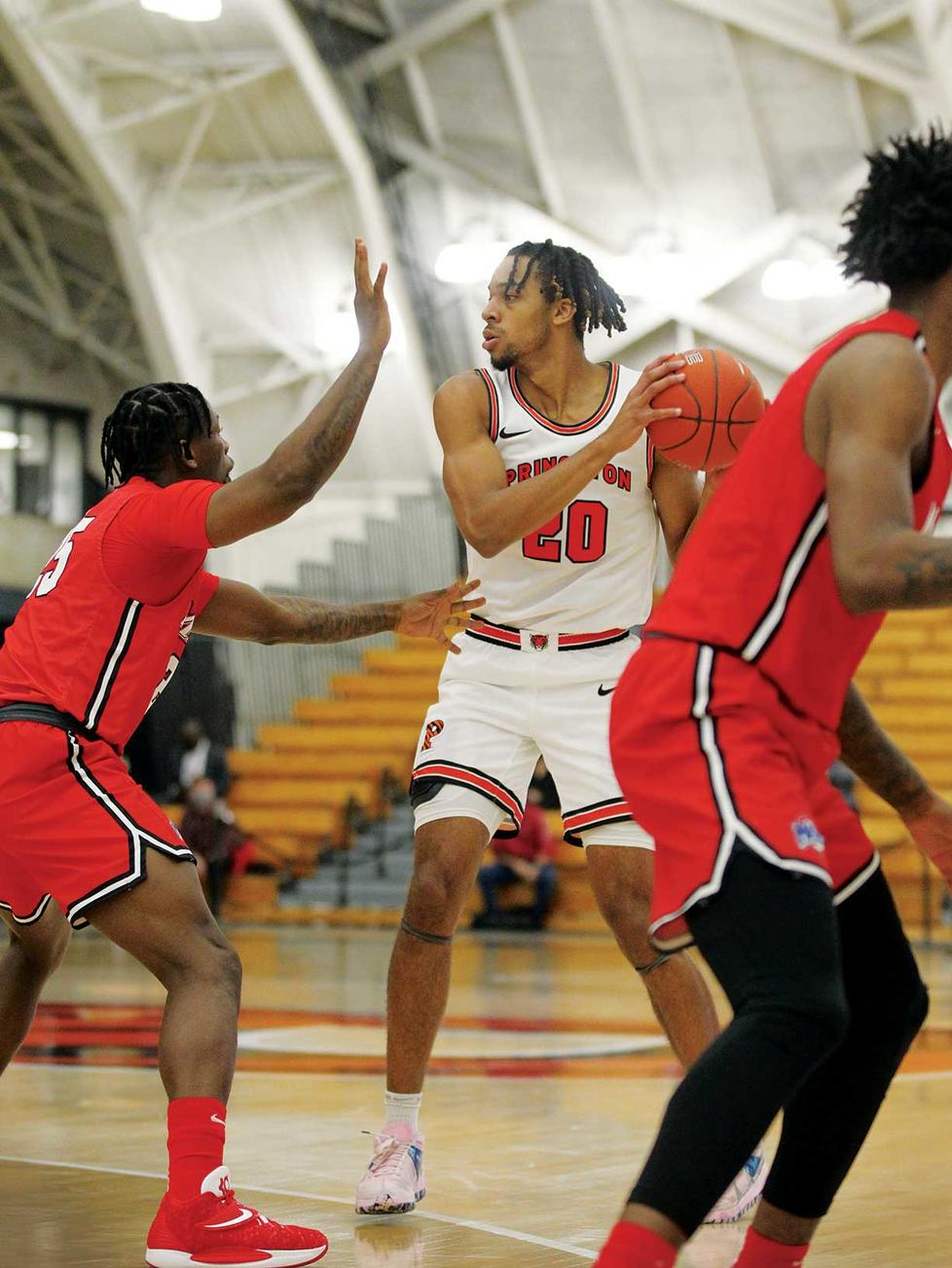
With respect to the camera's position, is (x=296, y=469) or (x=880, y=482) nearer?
(x=880, y=482)

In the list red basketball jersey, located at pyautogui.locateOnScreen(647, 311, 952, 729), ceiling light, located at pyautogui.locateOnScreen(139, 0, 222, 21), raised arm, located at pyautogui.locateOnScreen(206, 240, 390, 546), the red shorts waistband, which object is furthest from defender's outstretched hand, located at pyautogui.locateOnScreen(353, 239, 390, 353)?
ceiling light, located at pyautogui.locateOnScreen(139, 0, 222, 21)

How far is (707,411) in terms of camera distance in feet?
13.6

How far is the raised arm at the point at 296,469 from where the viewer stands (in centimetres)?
376

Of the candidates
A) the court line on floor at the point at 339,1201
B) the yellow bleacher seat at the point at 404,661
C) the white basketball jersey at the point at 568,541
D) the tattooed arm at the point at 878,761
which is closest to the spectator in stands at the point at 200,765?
the yellow bleacher seat at the point at 404,661

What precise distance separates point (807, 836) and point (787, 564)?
1.38 feet

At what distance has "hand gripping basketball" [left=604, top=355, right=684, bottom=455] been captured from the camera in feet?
13.1

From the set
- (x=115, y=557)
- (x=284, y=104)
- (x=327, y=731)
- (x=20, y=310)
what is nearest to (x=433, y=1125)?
(x=115, y=557)

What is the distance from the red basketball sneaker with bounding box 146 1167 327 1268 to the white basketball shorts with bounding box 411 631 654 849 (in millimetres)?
1153

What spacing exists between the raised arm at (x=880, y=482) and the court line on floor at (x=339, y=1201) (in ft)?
6.10

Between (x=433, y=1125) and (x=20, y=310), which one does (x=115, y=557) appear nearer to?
(x=433, y=1125)

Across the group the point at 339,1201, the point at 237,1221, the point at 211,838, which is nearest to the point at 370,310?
the point at 237,1221

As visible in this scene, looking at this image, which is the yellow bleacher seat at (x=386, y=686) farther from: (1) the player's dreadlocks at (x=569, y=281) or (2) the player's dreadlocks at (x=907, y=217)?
(2) the player's dreadlocks at (x=907, y=217)

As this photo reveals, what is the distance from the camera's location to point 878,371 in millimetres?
2660

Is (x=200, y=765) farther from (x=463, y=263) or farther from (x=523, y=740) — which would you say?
(x=523, y=740)
